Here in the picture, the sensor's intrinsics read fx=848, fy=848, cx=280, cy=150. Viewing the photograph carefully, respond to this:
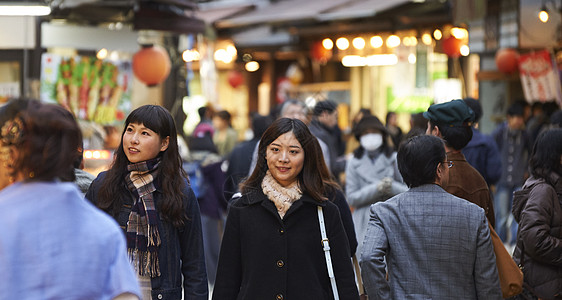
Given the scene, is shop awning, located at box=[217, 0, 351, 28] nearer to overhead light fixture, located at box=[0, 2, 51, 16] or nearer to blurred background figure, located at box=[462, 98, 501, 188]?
overhead light fixture, located at box=[0, 2, 51, 16]

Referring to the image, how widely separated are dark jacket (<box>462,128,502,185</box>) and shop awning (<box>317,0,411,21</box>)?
357 inches

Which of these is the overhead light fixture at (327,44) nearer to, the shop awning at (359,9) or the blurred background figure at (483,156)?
the shop awning at (359,9)

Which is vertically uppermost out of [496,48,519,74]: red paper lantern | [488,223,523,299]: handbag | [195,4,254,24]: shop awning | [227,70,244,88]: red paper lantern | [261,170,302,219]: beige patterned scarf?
[195,4,254,24]: shop awning

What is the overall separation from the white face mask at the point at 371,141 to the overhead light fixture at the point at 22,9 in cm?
582

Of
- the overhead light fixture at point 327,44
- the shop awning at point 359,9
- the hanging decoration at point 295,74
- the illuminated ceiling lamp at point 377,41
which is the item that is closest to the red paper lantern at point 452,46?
the shop awning at point 359,9

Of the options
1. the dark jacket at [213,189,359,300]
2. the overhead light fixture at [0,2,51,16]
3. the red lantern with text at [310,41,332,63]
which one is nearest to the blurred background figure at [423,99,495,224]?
the dark jacket at [213,189,359,300]

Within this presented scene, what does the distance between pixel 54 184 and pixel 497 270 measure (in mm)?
2647

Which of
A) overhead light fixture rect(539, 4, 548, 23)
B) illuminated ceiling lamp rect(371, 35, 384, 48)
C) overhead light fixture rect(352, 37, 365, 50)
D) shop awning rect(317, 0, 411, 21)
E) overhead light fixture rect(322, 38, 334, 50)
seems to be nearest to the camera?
overhead light fixture rect(539, 4, 548, 23)

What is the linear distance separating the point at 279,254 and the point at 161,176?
0.81 meters

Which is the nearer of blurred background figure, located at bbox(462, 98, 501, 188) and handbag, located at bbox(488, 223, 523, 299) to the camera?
handbag, located at bbox(488, 223, 523, 299)

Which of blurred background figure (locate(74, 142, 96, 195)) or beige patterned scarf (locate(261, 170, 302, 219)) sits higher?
blurred background figure (locate(74, 142, 96, 195))

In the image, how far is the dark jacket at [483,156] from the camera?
8.09 metres

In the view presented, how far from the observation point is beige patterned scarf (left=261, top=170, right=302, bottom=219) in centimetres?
476

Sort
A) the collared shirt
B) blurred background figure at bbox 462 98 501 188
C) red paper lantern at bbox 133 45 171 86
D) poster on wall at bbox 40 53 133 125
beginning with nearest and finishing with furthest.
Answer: the collared shirt
blurred background figure at bbox 462 98 501 188
poster on wall at bbox 40 53 133 125
red paper lantern at bbox 133 45 171 86
